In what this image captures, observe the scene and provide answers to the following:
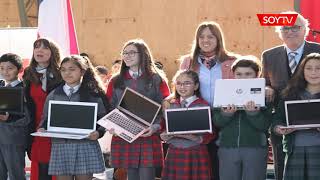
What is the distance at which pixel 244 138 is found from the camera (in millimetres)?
4539

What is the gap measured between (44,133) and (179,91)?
3.98 ft

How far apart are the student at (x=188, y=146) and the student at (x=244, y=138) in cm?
18

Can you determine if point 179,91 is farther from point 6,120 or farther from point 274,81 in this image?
point 6,120

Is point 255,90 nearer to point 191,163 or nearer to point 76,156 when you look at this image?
point 191,163

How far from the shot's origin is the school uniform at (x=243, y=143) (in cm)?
452

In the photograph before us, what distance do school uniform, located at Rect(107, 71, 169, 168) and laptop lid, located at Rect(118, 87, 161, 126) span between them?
0.10 m

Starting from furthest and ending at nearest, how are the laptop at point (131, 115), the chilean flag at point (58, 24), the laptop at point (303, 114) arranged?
the chilean flag at point (58, 24)
the laptop at point (131, 115)
the laptop at point (303, 114)

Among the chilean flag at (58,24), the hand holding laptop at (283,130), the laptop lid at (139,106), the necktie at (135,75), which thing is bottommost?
the hand holding laptop at (283,130)

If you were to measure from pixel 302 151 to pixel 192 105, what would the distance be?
995mm

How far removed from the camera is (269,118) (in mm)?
4551

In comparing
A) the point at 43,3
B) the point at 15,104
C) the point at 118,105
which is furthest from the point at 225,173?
the point at 43,3

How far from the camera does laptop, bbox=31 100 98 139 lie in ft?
15.3

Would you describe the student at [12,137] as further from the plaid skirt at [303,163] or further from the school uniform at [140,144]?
the plaid skirt at [303,163]

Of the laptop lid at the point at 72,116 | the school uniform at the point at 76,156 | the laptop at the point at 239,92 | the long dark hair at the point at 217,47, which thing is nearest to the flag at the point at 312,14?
the long dark hair at the point at 217,47
